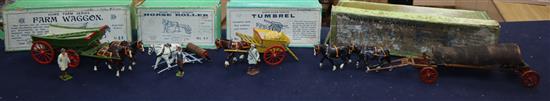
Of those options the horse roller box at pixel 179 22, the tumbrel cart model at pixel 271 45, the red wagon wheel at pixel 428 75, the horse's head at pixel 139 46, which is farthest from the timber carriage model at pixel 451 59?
the horse's head at pixel 139 46

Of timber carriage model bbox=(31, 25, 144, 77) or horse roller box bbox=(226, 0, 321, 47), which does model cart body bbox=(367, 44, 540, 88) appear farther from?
timber carriage model bbox=(31, 25, 144, 77)

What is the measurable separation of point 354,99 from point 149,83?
615 millimetres

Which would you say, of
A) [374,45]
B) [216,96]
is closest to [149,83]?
[216,96]

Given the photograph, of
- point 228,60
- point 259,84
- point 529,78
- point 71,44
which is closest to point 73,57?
point 71,44

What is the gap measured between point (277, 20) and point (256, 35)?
0.50 ft

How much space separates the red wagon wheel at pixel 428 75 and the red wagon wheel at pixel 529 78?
0.26m

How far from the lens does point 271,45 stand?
1.85 meters

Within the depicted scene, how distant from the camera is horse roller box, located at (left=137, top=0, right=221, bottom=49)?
1979 millimetres

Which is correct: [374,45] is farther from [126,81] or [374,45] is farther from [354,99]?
[126,81]

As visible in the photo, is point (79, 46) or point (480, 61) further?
point (79, 46)

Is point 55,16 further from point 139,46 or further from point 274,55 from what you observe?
point 274,55

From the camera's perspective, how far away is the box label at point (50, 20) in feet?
6.49

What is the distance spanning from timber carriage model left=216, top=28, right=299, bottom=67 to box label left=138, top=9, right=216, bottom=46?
117 millimetres

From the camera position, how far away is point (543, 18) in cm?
257
